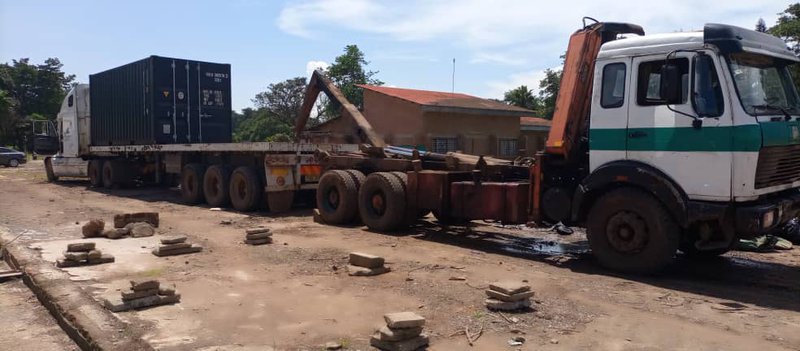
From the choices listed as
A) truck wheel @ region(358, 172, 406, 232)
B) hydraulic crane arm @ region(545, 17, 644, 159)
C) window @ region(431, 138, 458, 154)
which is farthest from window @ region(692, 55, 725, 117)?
window @ region(431, 138, 458, 154)

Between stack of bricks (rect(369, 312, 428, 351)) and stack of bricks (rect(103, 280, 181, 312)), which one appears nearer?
stack of bricks (rect(369, 312, 428, 351))

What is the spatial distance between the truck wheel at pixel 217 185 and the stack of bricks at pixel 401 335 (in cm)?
1041

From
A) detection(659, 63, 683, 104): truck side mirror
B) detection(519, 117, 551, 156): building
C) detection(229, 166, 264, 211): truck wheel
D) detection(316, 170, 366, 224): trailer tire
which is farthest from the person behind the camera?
detection(519, 117, 551, 156): building

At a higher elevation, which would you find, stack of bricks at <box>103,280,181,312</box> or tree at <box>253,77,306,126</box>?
tree at <box>253,77,306,126</box>

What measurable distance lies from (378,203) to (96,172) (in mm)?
14974

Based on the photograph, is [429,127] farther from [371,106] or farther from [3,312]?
[3,312]

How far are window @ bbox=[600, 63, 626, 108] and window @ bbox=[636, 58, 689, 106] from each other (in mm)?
204

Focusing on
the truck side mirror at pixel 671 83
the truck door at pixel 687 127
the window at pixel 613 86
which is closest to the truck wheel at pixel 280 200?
the window at pixel 613 86

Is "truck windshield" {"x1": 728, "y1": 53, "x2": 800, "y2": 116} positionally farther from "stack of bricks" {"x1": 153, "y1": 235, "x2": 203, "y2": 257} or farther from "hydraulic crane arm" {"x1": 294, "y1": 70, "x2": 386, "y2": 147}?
"hydraulic crane arm" {"x1": 294, "y1": 70, "x2": 386, "y2": 147}

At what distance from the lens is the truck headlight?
621 cm

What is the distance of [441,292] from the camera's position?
6145mm

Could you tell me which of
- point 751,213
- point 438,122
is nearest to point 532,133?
point 438,122

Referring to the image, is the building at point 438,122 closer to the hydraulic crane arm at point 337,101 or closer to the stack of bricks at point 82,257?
the hydraulic crane arm at point 337,101

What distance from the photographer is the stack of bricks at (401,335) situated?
4.34m
